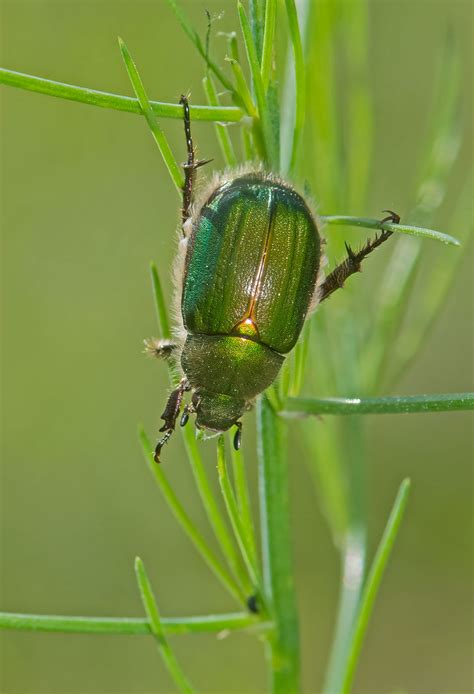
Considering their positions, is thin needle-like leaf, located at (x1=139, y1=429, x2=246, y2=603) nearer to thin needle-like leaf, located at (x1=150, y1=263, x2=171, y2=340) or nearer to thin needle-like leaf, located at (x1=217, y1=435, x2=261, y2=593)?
thin needle-like leaf, located at (x1=217, y1=435, x2=261, y2=593)

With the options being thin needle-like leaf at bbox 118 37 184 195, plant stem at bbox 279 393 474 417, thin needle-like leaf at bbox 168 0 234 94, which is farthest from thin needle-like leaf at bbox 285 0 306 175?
plant stem at bbox 279 393 474 417

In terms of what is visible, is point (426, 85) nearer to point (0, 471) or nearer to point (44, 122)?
point (44, 122)

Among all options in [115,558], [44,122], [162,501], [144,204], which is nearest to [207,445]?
[162,501]

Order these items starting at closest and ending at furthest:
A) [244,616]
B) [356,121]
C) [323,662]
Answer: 1. [244,616]
2. [356,121]
3. [323,662]

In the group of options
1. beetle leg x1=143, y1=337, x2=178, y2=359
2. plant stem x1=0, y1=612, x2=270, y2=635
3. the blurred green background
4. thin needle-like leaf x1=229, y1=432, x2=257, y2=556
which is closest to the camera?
plant stem x1=0, y1=612, x2=270, y2=635

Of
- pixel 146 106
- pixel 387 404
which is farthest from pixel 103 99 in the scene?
pixel 387 404

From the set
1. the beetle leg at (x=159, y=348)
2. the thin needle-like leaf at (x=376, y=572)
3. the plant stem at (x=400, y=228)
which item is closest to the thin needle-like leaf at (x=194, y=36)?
the plant stem at (x=400, y=228)
